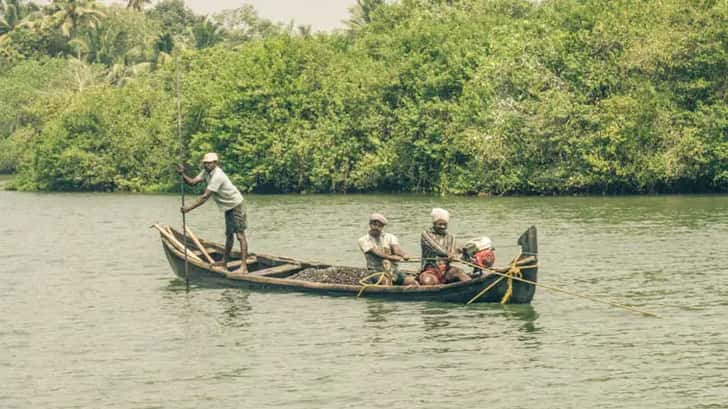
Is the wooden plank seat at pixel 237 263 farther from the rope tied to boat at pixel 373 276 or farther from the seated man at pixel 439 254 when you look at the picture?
the seated man at pixel 439 254

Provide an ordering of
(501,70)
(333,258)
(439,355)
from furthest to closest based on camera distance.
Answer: (501,70)
(333,258)
(439,355)

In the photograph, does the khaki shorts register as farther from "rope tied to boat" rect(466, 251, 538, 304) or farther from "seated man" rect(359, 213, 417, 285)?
"rope tied to boat" rect(466, 251, 538, 304)

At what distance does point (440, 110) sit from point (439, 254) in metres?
36.7

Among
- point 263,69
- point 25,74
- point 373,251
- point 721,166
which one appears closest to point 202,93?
point 263,69

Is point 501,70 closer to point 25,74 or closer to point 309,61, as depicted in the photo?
point 309,61

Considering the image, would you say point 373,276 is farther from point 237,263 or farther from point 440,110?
point 440,110

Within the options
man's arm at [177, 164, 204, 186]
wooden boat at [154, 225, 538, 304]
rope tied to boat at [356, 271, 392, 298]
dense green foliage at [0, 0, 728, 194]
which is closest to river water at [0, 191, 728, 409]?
wooden boat at [154, 225, 538, 304]

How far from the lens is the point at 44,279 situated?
90.9ft

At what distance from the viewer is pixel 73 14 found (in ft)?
336

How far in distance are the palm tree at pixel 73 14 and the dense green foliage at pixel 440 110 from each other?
53.8ft

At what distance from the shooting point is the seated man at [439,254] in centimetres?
2033

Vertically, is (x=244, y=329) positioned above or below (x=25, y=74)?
below

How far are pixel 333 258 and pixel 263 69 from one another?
36.0 meters

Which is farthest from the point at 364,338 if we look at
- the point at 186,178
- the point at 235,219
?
the point at 235,219
